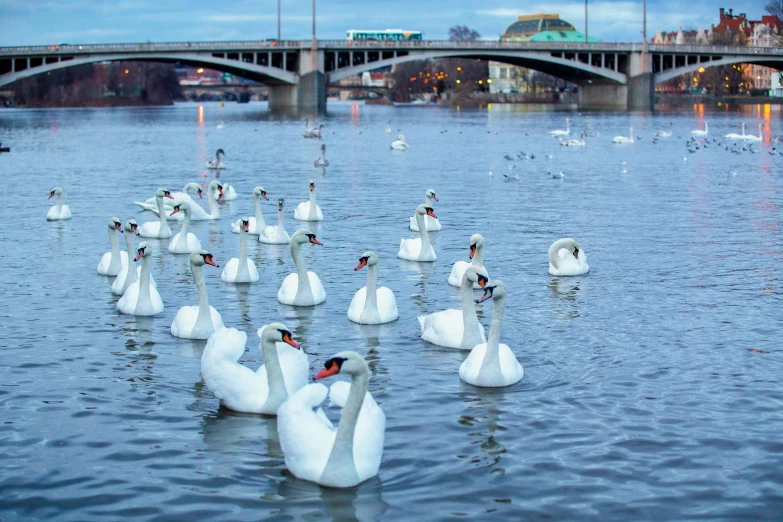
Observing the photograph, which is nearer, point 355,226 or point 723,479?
point 723,479

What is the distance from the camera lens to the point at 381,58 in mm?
99500

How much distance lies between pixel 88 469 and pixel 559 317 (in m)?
6.10

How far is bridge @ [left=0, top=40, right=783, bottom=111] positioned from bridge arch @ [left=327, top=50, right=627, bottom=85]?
8cm

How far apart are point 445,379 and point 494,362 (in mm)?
596

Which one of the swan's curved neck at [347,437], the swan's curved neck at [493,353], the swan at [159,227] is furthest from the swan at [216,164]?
the swan's curved neck at [347,437]

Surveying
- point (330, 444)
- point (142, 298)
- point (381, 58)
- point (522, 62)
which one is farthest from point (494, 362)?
point (522, 62)

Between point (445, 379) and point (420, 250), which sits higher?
point (420, 250)

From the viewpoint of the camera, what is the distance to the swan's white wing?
23.5 feet

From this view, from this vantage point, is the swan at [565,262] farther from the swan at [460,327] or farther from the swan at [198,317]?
the swan at [198,317]

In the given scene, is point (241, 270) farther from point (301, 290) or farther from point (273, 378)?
point (273, 378)

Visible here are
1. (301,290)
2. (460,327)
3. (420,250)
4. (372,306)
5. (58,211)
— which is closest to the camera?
(460,327)

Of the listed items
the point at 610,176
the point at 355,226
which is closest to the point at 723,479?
the point at 355,226

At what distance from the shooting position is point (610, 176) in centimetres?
3058

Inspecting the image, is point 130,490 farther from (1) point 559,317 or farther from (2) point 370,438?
(1) point 559,317
